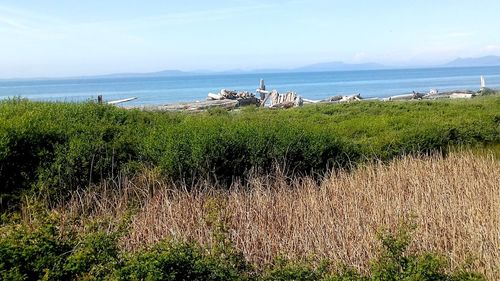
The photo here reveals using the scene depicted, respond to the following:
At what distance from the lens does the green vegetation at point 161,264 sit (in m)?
3.65

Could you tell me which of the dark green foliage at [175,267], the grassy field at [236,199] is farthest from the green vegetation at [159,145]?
the dark green foliage at [175,267]

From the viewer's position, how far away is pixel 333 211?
238 inches

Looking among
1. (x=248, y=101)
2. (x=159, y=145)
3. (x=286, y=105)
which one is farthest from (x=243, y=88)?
(x=159, y=145)

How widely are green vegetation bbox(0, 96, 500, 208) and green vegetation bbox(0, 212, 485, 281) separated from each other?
287 cm

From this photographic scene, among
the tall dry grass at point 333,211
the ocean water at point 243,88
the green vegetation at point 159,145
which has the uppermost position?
the ocean water at point 243,88

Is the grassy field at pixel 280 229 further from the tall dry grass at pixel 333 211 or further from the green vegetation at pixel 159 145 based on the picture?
the green vegetation at pixel 159 145

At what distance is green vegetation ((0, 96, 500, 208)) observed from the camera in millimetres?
6953

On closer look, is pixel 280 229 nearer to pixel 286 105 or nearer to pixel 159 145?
pixel 159 145

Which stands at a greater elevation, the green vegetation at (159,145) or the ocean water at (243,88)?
the ocean water at (243,88)

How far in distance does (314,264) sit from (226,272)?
107cm

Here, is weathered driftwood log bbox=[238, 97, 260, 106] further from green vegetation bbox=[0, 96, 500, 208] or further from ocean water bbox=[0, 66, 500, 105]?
green vegetation bbox=[0, 96, 500, 208]

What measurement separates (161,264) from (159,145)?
13.2ft

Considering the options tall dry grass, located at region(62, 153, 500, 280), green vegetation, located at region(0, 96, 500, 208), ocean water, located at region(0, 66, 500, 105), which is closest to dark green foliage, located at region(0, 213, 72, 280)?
tall dry grass, located at region(62, 153, 500, 280)

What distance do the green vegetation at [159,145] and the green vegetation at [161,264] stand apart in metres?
2.87
